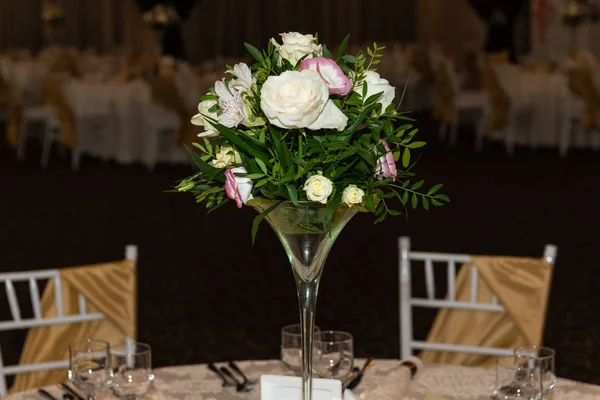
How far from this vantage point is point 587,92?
31.3 feet

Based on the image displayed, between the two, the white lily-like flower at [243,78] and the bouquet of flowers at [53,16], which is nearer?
the white lily-like flower at [243,78]

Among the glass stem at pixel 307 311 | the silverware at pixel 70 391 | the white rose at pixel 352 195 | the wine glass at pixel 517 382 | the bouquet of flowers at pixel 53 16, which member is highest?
the bouquet of flowers at pixel 53 16

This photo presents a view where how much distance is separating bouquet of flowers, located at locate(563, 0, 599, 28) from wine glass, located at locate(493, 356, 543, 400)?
10831 mm

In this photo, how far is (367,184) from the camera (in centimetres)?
171

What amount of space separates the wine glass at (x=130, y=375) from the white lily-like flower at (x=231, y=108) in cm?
58

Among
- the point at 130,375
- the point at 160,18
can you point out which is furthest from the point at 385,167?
the point at 160,18

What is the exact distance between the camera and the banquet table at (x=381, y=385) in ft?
7.02

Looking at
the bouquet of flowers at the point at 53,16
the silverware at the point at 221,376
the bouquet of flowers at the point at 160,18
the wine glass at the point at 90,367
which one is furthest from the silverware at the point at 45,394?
the bouquet of flowers at the point at 53,16

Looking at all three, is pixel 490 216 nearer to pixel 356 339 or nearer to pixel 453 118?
pixel 356 339

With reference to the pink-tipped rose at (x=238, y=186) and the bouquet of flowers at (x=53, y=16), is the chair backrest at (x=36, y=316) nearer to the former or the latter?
the pink-tipped rose at (x=238, y=186)

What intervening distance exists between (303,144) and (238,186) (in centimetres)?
Result: 13

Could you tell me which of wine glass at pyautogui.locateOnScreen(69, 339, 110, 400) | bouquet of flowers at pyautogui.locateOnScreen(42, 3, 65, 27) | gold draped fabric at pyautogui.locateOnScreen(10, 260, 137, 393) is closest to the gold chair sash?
bouquet of flowers at pyautogui.locateOnScreen(42, 3, 65, 27)

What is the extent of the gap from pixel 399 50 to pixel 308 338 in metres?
13.5

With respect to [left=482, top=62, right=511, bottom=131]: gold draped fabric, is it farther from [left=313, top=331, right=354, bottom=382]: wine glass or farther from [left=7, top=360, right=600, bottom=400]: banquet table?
[left=313, top=331, right=354, bottom=382]: wine glass
